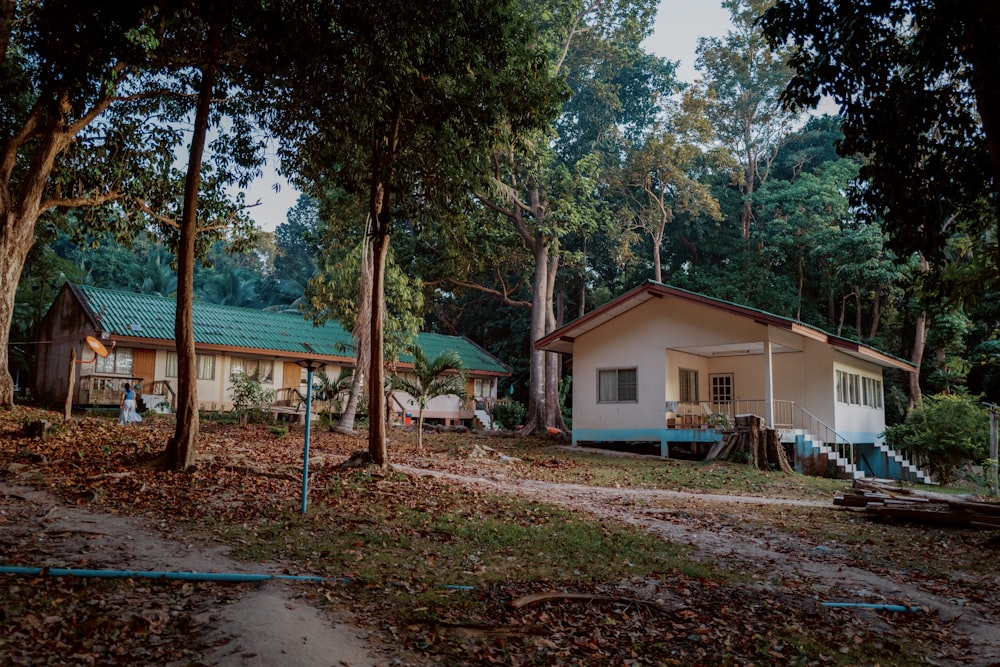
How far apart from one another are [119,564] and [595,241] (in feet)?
106

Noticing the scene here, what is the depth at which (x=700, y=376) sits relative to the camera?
2609cm

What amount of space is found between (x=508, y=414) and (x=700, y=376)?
36.1 ft

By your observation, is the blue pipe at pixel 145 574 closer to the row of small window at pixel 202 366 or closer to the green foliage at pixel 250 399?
the green foliage at pixel 250 399

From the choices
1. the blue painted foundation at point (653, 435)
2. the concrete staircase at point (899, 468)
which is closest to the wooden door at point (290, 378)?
the blue painted foundation at point (653, 435)

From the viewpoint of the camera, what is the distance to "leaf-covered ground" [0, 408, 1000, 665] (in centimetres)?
546

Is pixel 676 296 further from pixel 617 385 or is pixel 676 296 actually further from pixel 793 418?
pixel 793 418

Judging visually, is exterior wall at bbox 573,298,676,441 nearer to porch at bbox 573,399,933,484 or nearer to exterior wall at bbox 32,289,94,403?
porch at bbox 573,399,933,484

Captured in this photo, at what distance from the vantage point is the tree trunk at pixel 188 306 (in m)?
11.4

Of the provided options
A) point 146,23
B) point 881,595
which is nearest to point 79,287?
point 146,23

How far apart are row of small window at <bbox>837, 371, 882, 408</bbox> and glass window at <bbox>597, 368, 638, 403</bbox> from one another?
6796mm

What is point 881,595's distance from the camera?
732 cm

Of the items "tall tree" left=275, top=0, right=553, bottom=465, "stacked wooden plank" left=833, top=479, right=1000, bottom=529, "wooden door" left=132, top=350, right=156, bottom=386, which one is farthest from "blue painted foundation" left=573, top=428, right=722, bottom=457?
"wooden door" left=132, top=350, right=156, bottom=386

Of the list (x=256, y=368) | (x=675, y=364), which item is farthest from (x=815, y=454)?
(x=256, y=368)

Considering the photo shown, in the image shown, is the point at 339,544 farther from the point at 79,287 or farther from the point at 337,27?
the point at 79,287
